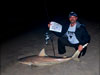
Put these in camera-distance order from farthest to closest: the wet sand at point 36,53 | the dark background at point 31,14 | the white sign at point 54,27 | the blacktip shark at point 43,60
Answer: the dark background at point 31,14, the white sign at point 54,27, the blacktip shark at point 43,60, the wet sand at point 36,53

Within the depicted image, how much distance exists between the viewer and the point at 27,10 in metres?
14.4

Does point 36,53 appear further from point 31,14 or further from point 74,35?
point 31,14

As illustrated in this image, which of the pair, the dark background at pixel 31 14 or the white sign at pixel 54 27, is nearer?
the white sign at pixel 54 27

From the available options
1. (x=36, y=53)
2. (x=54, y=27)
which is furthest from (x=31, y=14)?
(x=54, y=27)

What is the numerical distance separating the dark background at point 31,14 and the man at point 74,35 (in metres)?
1.22

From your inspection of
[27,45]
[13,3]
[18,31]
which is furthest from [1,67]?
[13,3]

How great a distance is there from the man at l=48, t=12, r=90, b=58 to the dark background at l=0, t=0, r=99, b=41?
122 centimetres

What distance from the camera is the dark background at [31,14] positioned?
9.62m

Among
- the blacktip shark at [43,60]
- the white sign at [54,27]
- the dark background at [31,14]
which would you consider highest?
the white sign at [54,27]

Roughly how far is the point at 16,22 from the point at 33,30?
2118 mm

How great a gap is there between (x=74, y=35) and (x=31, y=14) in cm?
744

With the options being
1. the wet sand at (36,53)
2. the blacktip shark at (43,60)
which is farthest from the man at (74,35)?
the wet sand at (36,53)

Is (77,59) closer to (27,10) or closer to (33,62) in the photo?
(33,62)

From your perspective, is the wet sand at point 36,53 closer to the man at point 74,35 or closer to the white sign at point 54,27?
the man at point 74,35
